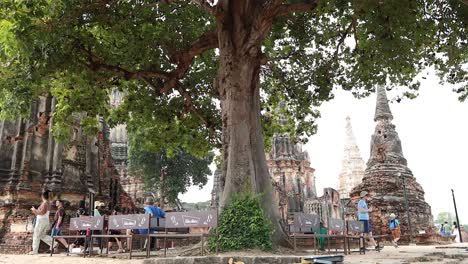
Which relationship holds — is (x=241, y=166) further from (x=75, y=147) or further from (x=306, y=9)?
(x=75, y=147)

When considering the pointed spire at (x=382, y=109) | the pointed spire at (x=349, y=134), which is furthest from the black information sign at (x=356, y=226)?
the pointed spire at (x=349, y=134)

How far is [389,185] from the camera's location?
72.0 ft

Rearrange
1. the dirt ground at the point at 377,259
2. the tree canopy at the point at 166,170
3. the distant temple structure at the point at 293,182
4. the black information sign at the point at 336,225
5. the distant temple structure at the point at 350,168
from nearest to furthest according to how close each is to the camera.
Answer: the dirt ground at the point at 377,259 < the black information sign at the point at 336,225 < the tree canopy at the point at 166,170 < the distant temple structure at the point at 293,182 < the distant temple structure at the point at 350,168

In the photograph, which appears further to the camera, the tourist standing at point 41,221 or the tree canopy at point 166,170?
the tree canopy at point 166,170

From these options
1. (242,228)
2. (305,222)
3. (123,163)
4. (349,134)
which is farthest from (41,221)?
(349,134)

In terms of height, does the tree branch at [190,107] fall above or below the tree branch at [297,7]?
below

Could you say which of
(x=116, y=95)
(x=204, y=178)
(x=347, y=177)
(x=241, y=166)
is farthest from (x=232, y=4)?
(x=347, y=177)

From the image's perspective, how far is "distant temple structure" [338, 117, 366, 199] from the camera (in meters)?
59.9

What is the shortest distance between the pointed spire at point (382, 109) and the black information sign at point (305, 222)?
→ 16466mm

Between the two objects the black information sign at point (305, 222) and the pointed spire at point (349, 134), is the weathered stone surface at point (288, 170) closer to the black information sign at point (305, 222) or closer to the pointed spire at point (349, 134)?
the pointed spire at point (349, 134)

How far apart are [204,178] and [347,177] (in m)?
31.9

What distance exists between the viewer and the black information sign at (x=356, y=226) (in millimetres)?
11627

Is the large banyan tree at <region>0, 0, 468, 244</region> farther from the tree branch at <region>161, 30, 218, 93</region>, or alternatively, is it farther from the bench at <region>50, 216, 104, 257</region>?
the bench at <region>50, 216, 104, 257</region>

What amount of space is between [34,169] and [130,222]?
7618 millimetres
